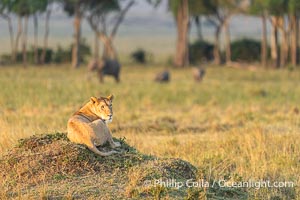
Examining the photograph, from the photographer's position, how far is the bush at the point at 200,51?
2344 inches

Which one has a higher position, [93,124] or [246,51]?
[93,124]

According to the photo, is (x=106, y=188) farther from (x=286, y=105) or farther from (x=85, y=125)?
(x=286, y=105)

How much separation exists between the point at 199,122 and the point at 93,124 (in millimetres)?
9065

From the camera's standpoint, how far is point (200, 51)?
2356 inches

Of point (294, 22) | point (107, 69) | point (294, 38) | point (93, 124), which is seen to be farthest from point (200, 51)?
point (93, 124)

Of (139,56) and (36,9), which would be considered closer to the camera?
(36,9)

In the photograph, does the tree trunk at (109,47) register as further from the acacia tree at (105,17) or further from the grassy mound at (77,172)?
the grassy mound at (77,172)

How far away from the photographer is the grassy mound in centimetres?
812

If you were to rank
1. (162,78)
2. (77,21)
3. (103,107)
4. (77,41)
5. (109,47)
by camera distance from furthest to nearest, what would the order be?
(109,47)
(77,21)
(77,41)
(162,78)
(103,107)

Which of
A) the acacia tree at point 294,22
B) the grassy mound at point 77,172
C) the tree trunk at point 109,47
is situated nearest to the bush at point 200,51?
the tree trunk at point 109,47

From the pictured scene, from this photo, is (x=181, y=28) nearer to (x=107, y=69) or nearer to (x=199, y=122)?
(x=107, y=69)

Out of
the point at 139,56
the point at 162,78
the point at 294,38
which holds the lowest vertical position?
the point at 139,56

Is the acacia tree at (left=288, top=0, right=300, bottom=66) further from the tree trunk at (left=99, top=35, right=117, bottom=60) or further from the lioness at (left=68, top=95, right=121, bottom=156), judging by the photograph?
the lioness at (left=68, top=95, right=121, bottom=156)

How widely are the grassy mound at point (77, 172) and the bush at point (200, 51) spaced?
5017 centimetres
